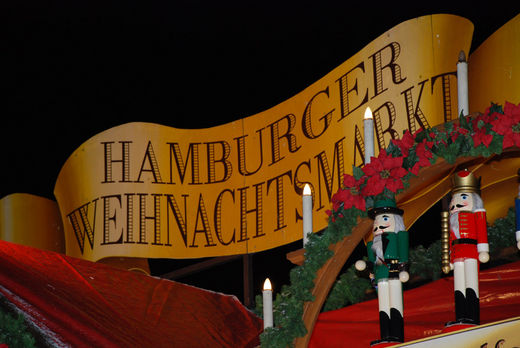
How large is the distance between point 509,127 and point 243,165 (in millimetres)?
3019

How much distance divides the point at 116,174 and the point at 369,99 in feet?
6.52

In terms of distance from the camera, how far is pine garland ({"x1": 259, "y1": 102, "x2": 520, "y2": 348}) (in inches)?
165

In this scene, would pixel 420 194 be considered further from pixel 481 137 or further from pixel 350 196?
pixel 481 137

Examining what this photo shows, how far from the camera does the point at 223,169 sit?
704 centimetres

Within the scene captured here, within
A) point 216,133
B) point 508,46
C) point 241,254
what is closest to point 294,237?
point 241,254

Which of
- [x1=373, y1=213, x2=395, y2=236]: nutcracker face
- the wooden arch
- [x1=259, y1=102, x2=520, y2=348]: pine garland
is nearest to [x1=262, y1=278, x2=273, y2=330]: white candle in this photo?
[x1=259, y1=102, x2=520, y2=348]: pine garland

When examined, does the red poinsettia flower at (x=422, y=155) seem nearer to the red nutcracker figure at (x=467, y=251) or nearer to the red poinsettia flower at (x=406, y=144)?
the red poinsettia flower at (x=406, y=144)

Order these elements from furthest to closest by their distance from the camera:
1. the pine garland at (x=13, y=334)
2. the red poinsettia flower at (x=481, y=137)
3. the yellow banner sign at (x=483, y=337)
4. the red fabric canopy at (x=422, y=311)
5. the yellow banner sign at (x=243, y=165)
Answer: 1. the yellow banner sign at (x=243, y=165)
2. the red fabric canopy at (x=422, y=311)
3. the pine garland at (x=13, y=334)
4. the red poinsettia flower at (x=481, y=137)
5. the yellow banner sign at (x=483, y=337)

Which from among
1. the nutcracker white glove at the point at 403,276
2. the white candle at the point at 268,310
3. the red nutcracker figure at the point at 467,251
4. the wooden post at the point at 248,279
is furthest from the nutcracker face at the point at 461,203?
the wooden post at the point at 248,279

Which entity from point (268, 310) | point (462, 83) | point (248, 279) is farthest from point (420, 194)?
point (248, 279)

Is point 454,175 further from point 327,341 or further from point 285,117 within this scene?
point 285,117

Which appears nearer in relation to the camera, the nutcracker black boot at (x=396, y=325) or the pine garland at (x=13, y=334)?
the nutcracker black boot at (x=396, y=325)

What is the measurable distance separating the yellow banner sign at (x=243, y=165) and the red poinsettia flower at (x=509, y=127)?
169 cm

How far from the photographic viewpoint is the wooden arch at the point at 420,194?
4.34 m
